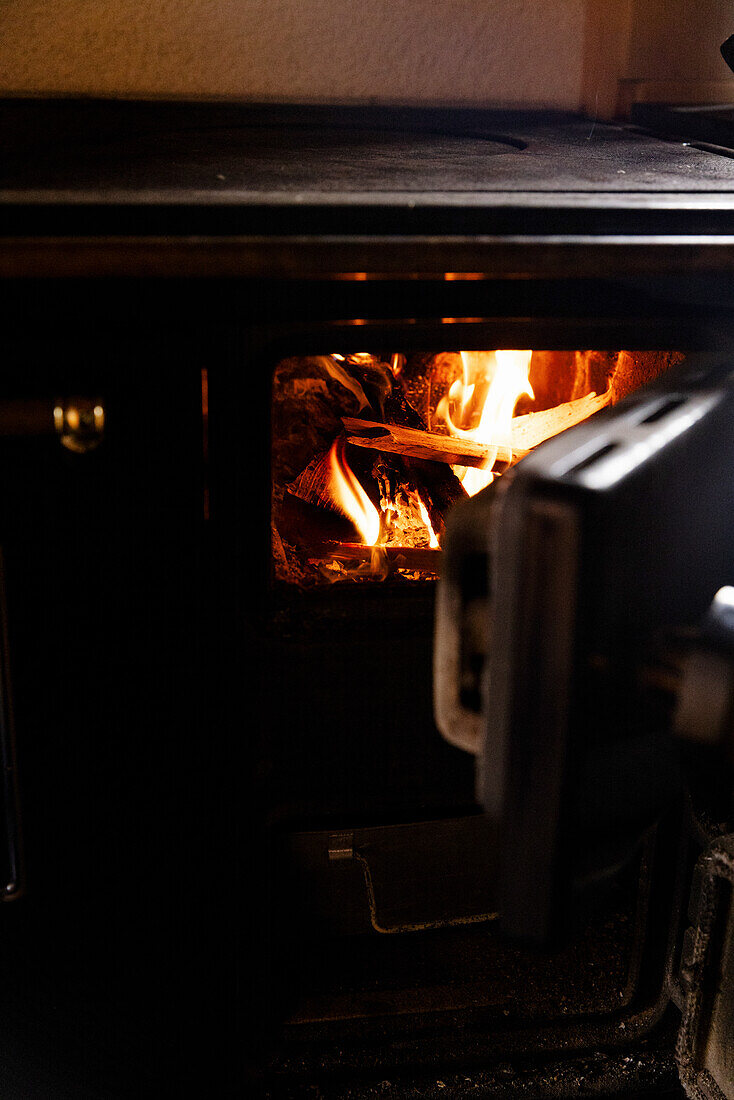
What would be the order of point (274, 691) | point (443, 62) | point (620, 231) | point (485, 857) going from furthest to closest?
1. point (443, 62)
2. point (485, 857)
3. point (274, 691)
4. point (620, 231)

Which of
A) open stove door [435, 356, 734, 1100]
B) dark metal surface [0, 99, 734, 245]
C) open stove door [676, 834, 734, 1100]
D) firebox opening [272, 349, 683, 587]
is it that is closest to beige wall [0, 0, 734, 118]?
dark metal surface [0, 99, 734, 245]

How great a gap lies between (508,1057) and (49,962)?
48 cm

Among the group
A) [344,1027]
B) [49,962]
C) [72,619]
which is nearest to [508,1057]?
[344,1027]

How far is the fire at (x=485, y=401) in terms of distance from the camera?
1.01m

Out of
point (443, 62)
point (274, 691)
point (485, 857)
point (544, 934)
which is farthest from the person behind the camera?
point (443, 62)

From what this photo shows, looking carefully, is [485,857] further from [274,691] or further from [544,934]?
[544,934]

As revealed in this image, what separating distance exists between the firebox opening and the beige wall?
1.74ft

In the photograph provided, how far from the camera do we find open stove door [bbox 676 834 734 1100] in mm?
787

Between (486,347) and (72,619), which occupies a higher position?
(486,347)

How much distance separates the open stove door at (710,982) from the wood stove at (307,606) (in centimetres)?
5

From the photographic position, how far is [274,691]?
78cm

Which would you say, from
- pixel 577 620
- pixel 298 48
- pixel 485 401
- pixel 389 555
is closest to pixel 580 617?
pixel 577 620

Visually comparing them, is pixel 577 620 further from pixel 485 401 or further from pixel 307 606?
pixel 485 401

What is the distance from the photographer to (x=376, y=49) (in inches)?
51.0
